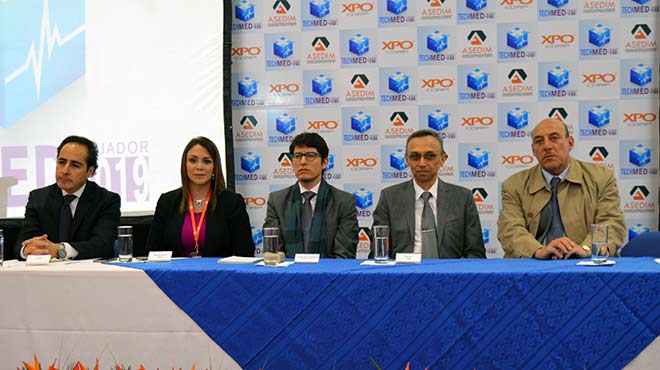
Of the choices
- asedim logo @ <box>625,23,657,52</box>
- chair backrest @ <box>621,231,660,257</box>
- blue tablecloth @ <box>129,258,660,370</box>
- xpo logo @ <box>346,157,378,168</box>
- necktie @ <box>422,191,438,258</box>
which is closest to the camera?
blue tablecloth @ <box>129,258,660,370</box>

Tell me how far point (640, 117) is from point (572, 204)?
186 cm

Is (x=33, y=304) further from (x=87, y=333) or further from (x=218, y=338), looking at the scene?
(x=218, y=338)

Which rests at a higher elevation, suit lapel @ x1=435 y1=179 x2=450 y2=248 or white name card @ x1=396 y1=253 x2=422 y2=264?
suit lapel @ x1=435 y1=179 x2=450 y2=248

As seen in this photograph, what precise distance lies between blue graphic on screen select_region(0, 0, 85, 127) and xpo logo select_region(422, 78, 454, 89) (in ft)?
8.11

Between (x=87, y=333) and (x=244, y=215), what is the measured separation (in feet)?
3.68

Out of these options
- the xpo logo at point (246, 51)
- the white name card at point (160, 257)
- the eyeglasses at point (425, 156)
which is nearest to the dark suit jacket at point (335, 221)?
the eyeglasses at point (425, 156)

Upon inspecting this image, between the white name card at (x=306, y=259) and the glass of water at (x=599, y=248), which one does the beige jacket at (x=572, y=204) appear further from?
the white name card at (x=306, y=259)

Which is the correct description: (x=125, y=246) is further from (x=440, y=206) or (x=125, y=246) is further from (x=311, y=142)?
(x=440, y=206)

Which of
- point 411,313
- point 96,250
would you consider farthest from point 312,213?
point 411,313

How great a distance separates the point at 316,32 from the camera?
471 cm

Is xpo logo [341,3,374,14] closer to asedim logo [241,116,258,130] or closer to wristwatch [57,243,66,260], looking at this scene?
asedim logo [241,116,258,130]

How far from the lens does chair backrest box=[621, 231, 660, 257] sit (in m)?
2.85

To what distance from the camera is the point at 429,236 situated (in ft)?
10.1

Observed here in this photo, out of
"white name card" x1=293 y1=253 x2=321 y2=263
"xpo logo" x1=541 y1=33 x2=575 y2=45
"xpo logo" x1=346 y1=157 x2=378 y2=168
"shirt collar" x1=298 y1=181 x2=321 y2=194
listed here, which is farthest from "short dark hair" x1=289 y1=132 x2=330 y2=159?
"xpo logo" x1=541 y1=33 x2=575 y2=45
